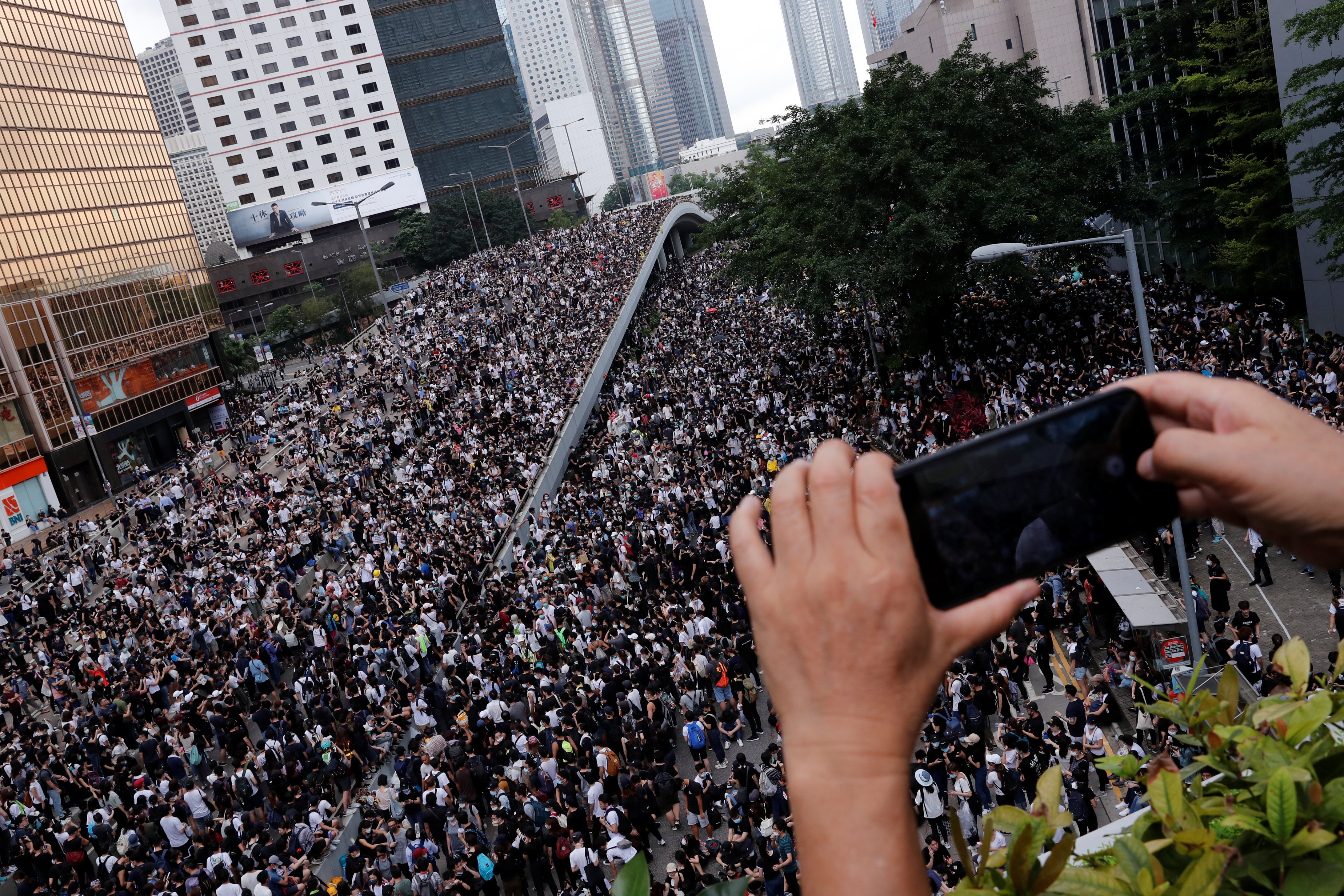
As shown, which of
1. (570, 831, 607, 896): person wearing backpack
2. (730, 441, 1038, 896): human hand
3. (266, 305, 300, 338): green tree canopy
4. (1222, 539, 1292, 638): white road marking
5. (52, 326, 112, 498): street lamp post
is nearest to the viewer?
(730, 441, 1038, 896): human hand

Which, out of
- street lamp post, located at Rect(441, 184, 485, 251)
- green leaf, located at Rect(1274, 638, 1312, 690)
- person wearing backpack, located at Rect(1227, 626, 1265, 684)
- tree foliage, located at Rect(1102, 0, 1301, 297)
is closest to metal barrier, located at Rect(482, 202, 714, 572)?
person wearing backpack, located at Rect(1227, 626, 1265, 684)

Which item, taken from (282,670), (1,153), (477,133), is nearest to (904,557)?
(282,670)

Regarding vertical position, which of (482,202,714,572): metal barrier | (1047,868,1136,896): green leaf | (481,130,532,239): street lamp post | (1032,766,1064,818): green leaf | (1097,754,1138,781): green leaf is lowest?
(482,202,714,572): metal barrier

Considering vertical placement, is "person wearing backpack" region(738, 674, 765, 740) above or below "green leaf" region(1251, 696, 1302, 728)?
below

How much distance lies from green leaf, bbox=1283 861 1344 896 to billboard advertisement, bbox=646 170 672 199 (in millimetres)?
158197

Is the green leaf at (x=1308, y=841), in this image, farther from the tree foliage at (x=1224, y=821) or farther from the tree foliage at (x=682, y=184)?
the tree foliage at (x=682, y=184)

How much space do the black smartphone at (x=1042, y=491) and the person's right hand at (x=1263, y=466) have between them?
60mm

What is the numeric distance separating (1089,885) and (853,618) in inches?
35.2

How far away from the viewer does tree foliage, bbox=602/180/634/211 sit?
14588 cm

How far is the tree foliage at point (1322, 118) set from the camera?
65.8ft

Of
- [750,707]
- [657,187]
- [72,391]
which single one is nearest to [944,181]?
[750,707]

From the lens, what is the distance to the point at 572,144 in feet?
484

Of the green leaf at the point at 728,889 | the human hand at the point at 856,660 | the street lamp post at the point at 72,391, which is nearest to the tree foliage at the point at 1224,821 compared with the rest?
the human hand at the point at 856,660

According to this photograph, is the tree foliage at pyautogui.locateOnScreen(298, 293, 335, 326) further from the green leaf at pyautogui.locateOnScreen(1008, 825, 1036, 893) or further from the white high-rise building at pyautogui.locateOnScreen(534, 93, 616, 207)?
the green leaf at pyautogui.locateOnScreen(1008, 825, 1036, 893)
